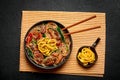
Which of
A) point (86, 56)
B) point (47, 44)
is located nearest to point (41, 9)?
point (47, 44)

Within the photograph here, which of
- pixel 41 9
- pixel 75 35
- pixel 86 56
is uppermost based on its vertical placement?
pixel 41 9

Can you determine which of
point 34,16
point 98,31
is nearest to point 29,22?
point 34,16

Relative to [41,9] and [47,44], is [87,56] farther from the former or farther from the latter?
[41,9]

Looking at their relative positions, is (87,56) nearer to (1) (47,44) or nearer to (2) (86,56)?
(2) (86,56)

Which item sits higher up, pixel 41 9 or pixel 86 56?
pixel 41 9
